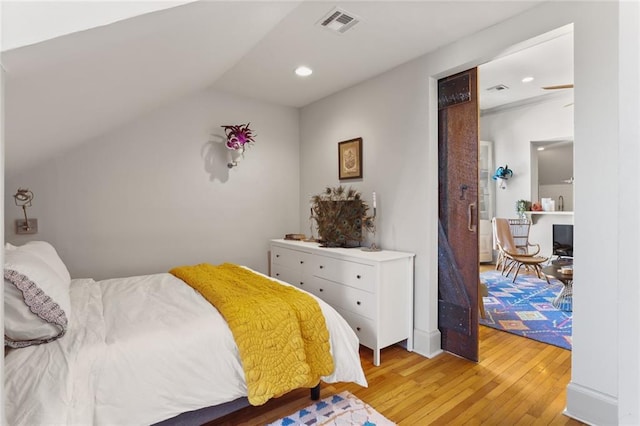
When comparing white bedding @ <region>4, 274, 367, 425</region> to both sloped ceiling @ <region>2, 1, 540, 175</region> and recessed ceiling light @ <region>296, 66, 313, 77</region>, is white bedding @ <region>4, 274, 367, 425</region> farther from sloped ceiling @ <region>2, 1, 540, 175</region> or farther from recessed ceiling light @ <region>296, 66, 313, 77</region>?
recessed ceiling light @ <region>296, 66, 313, 77</region>

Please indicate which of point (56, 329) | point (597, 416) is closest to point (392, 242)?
point (597, 416)

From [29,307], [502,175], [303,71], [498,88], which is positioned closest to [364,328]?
[29,307]

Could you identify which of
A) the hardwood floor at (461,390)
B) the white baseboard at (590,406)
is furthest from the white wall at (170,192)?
the white baseboard at (590,406)

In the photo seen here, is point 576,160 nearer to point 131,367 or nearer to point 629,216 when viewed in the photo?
point 629,216

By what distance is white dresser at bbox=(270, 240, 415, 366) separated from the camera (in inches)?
96.9

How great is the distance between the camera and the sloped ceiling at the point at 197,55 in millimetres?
1051

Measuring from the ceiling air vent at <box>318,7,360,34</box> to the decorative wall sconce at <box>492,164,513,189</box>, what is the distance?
483 centimetres

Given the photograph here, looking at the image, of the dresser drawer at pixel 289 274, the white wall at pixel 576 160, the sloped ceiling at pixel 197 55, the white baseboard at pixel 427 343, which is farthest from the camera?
the dresser drawer at pixel 289 274

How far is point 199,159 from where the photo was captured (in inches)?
133

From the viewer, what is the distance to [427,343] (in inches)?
102

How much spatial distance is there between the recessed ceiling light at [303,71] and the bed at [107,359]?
220 centimetres

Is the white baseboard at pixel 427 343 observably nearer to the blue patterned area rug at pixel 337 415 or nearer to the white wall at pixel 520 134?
the blue patterned area rug at pixel 337 415

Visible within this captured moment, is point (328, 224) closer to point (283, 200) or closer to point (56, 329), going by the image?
point (283, 200)

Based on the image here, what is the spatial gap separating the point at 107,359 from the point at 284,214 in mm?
2757
